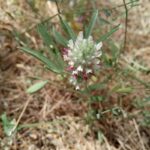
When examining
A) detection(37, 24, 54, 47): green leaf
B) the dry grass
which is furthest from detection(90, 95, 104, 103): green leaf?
detection(37, 24, 54, 47): green leaf

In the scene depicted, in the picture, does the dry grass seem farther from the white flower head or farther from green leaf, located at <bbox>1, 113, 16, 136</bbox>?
the white flower head

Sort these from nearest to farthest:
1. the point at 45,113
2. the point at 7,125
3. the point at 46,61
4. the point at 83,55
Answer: the point at 83,55 < the point at 46,61 < the point at 7,125 < the point at 45,113

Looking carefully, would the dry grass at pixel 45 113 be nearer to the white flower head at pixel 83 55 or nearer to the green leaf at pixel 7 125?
the green leaf at pixel 7 125

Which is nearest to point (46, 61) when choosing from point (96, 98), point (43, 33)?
point (43, 33)

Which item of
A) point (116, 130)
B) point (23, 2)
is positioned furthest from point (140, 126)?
point (23, 2)

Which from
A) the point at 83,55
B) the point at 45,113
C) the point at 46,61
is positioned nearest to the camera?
the point at 83,55

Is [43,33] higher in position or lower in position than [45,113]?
higher

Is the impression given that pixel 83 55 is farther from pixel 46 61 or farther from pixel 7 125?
pixel 7 125
